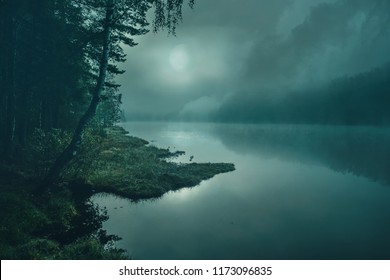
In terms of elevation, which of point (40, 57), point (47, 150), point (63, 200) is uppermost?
point (40, 57)

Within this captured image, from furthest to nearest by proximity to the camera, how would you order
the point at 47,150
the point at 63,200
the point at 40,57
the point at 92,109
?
the point at 40,57 < the point at 47,150 < the point at 63,200 < the point at 92,109

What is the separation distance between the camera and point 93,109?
53.4 feet

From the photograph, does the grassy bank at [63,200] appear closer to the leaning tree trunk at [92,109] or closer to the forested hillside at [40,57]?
the leaning tree trunk at [92,109]

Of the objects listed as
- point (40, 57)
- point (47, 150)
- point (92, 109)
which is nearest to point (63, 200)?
point (47, 150)

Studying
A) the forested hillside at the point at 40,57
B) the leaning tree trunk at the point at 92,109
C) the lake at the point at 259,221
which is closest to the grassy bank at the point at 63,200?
the lake at the point at 259,221

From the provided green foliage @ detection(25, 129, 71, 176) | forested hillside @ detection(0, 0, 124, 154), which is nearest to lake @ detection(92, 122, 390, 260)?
green foliage @ detection(25, 129, 71, 176)

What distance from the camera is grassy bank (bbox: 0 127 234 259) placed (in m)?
11.1

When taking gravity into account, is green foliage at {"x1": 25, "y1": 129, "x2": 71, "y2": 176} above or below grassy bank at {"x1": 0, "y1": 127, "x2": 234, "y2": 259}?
above

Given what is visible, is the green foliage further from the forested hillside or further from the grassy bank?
the forested hillside

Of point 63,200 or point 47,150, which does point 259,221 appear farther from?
point 47,150

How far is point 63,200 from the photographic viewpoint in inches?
656

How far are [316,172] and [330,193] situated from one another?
12289mm

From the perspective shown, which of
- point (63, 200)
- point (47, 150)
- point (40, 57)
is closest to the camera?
point (63, 200)
